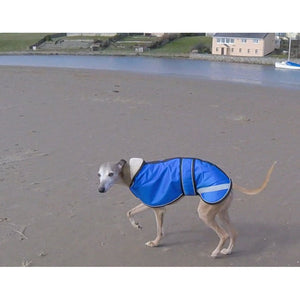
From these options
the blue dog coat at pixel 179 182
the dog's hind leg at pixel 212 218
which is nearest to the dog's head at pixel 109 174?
the blue dog coat at pixel 179 182

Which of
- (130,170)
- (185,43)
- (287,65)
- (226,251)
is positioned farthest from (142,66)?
(226,251)

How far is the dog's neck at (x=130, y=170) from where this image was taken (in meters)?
4.37

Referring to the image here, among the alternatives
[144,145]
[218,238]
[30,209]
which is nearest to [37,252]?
[30,209]

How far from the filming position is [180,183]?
4.23m

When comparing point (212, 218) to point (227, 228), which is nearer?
point (212, 218)

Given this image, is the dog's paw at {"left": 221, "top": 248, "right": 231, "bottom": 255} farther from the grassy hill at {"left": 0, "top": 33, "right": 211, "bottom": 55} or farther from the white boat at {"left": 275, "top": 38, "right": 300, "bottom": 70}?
the white boat at {"left": 275, "top": 38, "right": 300, "bottom": 70}

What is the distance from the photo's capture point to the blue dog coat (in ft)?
13.7

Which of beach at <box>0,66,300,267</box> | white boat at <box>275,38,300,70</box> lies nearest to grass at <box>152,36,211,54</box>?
beach at <box>0,66,300,267</box>

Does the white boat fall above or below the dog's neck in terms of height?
below

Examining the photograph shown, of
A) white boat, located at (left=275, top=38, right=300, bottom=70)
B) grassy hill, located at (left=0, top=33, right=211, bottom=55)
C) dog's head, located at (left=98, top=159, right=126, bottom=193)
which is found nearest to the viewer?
dog's head, located at (left=98, top=159, right=126, bottom=193)

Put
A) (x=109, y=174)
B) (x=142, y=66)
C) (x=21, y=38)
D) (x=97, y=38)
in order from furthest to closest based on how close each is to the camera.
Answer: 1. (x=142, y=66)
2. (x=97, y=38)
3. (x=21, y=38)
4. (x=109, y=174)

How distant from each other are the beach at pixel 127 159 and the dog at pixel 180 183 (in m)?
0.47

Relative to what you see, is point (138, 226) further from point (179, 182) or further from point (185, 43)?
point (185, 43)

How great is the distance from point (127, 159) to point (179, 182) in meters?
3.18
